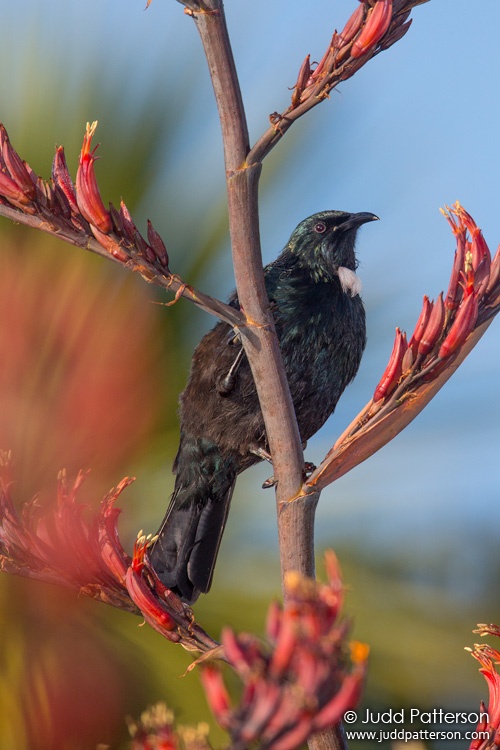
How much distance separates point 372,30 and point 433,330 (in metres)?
0.41

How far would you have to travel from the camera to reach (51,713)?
93.2 inches

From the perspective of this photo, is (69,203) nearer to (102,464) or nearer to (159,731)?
(159,731)

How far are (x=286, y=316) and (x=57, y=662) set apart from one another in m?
1.22

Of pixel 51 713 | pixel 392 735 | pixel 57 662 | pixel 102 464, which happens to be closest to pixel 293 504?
pixel 392 735

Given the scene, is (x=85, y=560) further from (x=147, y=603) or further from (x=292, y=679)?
(x=292, y=679)

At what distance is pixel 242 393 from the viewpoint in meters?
2.45

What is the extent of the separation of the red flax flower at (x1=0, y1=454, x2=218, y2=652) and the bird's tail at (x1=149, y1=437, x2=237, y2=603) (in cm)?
82

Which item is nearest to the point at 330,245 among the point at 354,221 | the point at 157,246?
the point at 354,221

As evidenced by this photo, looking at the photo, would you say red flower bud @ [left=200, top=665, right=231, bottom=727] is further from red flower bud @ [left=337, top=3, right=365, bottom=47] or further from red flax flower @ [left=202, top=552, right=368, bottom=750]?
red flower bud @ [left=337, top=3, right=365, bottom=47]

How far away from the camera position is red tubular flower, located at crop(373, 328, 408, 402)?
1.24 meters

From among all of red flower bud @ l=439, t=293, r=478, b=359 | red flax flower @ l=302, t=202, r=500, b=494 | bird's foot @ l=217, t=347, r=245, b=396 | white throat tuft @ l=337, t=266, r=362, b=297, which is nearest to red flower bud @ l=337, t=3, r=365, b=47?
red flax flower @ l=302, t=202, r=500, b=494

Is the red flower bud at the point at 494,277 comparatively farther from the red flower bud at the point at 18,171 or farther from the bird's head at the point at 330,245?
the bird's head at the point at 330,245

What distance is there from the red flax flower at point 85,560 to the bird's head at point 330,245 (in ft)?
4.70

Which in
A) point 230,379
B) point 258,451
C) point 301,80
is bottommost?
point 258,451
